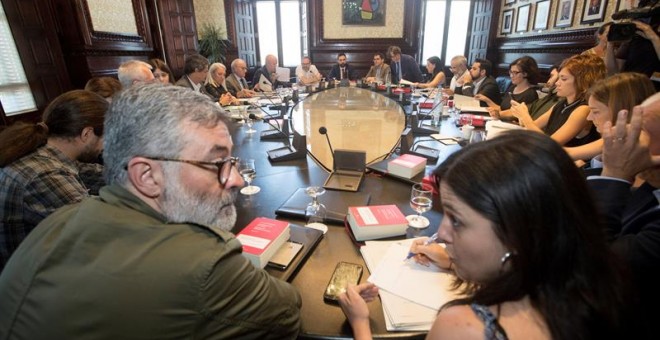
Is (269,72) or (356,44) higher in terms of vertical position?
(356,44)

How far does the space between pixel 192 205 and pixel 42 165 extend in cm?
95

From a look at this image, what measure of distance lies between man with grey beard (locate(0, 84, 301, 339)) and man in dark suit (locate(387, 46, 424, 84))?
6.13m

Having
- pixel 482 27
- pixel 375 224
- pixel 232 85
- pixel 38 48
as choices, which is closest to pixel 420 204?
pixel 375 224

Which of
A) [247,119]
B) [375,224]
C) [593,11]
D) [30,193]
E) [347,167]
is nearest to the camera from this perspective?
[375,224]

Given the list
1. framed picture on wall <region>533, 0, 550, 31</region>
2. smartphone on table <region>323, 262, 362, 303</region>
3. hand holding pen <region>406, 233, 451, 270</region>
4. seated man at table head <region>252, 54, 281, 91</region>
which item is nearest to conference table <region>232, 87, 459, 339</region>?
smartphone on table <region>323, 262, 362, 303</region>

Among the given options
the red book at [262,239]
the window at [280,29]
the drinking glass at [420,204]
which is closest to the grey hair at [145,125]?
the red book at [262,239]

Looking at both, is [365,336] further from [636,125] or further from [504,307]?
[636,125]

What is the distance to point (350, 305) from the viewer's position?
80 centimetres

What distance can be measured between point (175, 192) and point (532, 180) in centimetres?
76

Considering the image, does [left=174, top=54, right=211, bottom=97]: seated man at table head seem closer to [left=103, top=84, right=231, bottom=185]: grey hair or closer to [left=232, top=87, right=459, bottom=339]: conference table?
[left=232, top=87, right=459, bottom=339]: conference table

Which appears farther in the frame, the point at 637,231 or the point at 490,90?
the point at 490,90

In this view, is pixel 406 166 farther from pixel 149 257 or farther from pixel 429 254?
pixel 149 257

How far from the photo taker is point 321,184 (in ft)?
5.39

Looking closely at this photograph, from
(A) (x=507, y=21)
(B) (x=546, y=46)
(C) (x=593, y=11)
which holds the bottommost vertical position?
(B) (x=546, y=46)
